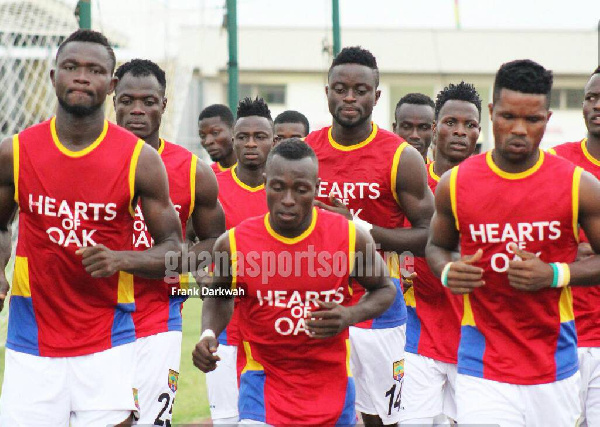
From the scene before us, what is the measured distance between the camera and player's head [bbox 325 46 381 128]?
7289 mm

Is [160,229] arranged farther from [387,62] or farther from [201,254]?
[387,62]

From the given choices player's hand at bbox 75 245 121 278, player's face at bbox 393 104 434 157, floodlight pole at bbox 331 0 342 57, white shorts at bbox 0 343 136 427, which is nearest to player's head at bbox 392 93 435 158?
player's face at bbox 393 104 434 157

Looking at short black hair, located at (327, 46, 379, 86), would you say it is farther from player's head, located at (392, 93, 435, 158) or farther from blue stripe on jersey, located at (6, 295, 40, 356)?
blue stripe on jersey, located at (6, 295, 40, 356)

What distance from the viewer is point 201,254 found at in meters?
6.94

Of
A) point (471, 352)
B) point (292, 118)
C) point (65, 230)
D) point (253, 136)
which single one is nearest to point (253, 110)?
point (253, 136)

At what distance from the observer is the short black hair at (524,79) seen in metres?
5.48

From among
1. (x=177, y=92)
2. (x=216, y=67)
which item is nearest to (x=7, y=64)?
(x=177, y=92)

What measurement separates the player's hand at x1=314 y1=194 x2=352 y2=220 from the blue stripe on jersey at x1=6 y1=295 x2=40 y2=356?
2019 millimetres

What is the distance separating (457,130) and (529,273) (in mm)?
3224

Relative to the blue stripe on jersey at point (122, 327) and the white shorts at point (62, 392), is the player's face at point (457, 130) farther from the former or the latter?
the white shorts at point (62, 392)

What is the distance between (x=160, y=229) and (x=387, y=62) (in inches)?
1763

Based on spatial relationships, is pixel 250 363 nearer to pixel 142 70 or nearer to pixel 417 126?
pixel 142 70

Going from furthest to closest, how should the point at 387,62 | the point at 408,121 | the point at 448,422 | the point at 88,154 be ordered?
the point at 387,62 → the point at 408,121 → the point at 448,422 → the point at 88,154

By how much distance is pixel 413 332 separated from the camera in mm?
8047
